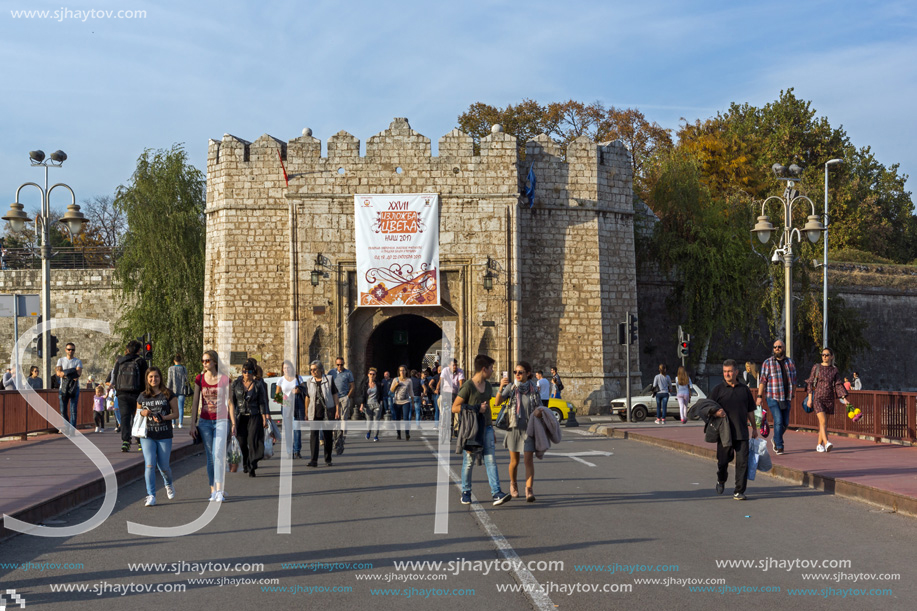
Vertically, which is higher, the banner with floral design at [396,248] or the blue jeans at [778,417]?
the banner with floral design at [396,248]

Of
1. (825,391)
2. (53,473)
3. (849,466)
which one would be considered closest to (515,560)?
(849,466)

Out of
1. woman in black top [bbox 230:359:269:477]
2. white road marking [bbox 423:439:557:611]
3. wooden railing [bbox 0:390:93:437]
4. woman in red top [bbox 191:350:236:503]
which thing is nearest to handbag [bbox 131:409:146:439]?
woman in red top [bbox 191:350:236:503]

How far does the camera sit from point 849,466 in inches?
509

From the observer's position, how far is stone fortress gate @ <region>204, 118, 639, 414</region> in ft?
98.8

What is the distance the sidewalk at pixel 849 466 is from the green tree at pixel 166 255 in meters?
21.9

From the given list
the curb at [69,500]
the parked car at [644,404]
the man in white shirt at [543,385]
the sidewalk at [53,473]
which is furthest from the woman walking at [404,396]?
the parked car at [644,404]

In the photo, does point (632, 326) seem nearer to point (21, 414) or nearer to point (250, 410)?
point (21, 414)

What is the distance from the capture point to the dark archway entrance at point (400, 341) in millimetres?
33562

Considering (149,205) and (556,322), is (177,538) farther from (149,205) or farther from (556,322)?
(149,205)

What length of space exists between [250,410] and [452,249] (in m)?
17.6

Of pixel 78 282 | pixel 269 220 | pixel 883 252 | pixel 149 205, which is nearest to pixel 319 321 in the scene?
pixel 269 220

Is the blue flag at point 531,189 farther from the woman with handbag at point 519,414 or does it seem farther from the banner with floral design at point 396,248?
the woman with handbag at point 519,414

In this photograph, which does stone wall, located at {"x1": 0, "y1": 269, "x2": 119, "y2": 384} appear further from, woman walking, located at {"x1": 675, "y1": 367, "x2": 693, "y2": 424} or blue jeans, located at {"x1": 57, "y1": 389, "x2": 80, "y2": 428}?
woman walking, located at {"x1": 675, "y1": 367, "x2": 693, "y2": 424}

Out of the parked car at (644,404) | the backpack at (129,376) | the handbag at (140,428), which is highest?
the backpack at (129,376)
